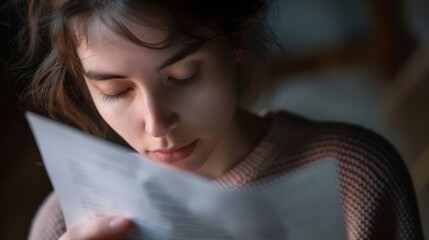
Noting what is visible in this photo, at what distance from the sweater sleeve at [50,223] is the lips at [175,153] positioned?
183 millimetres

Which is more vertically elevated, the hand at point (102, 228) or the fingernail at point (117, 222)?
the fingernail at point (117, 222)

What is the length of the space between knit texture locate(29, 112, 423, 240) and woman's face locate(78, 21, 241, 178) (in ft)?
0.41

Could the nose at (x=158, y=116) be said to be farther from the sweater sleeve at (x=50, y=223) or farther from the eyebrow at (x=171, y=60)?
the sweater sleeve at (x=50, y=223)

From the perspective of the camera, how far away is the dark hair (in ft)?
2.17

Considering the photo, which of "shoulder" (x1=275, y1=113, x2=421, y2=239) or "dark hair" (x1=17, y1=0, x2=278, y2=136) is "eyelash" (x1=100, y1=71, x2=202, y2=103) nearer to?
"dark hair" (x1=17, y1=0, x2=278, y2=136)

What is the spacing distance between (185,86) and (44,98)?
7.1 inches

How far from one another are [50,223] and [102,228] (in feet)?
0.67

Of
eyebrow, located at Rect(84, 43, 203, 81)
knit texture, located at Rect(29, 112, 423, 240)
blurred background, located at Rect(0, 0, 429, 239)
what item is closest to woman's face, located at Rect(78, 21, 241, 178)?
eyebrow, located at Rect(84, 43, 203, 81)

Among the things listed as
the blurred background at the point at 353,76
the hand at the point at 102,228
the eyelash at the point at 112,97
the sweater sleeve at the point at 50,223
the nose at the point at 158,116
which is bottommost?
the blurred background at the point at 353,76

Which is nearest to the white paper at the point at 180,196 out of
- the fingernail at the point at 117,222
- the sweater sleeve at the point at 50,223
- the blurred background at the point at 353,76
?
the fingernail at the point at 117,222

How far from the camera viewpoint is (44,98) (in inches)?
31.3

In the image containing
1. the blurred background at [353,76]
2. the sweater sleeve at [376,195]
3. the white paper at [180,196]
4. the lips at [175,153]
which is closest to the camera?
the white paper at [180,196]

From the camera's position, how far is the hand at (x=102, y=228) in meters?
0.68

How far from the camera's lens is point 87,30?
687mm
